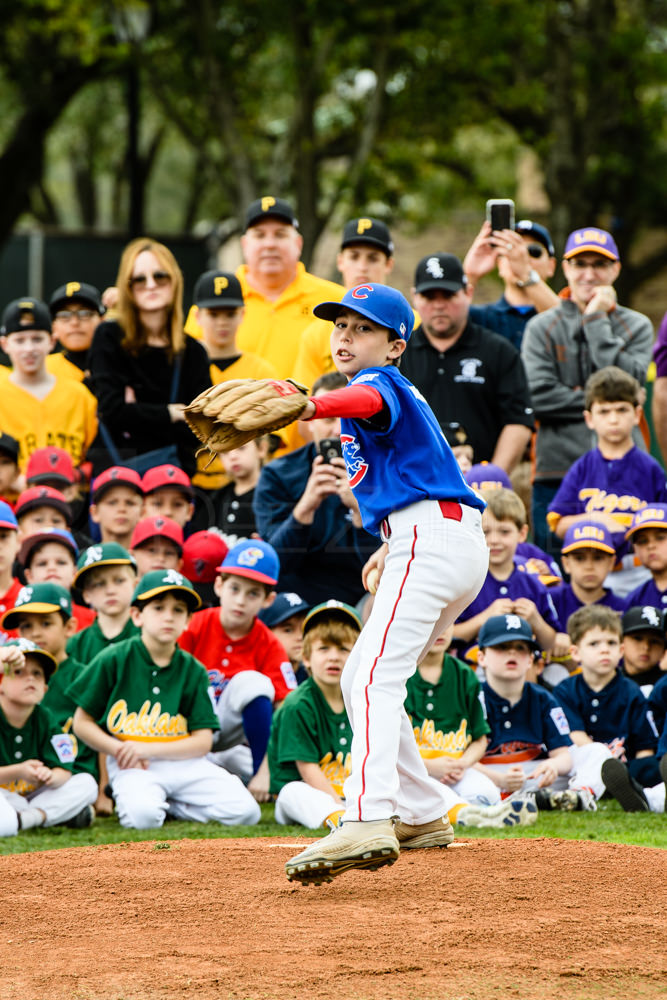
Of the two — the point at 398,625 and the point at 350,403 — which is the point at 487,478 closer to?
the point at 398,625

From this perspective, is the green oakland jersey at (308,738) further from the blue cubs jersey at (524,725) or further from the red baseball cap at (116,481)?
the red baseball cap at (116,481)

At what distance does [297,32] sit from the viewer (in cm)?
1642

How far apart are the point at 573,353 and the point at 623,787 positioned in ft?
10.4

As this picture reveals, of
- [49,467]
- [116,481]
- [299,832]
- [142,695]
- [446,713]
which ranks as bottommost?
[299,832]

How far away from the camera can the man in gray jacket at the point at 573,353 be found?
8125 millimetres

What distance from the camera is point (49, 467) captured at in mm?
7719

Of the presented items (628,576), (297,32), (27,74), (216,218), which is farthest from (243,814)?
(216,218)

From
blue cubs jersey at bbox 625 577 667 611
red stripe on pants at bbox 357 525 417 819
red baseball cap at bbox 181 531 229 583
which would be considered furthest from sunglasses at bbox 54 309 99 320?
red stripe on pants at bbox 357 525 417 819

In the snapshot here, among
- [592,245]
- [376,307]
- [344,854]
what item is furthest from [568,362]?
[344,854]

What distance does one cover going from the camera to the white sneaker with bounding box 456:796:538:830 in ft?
19.0

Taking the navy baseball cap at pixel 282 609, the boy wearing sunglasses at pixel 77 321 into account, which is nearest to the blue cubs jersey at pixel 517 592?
the navy baseball cap at pixel 282 609

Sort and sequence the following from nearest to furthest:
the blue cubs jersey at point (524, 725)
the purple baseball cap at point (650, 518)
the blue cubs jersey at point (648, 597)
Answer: the blue cubs jersey at point (524, 725)
the purple baseball cap at point (650, 518)
the blue cubs jersey at point (648, 597)

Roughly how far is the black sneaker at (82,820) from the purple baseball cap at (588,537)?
2917 mm

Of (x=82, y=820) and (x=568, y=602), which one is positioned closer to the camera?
(x=82, y=820)
